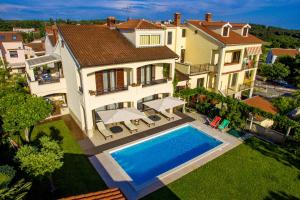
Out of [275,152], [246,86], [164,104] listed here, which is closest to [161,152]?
[164,104]

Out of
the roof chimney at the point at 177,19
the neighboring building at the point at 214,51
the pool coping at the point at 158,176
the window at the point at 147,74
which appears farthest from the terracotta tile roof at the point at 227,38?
the pool coping at the point at 158,176

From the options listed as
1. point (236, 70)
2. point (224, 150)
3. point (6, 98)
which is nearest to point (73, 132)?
point (6, 98)

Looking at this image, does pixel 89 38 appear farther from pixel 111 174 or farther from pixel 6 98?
pixel 111 174

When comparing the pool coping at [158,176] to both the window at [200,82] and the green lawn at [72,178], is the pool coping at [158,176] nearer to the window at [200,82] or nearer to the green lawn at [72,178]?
the green lawn at [72,178]

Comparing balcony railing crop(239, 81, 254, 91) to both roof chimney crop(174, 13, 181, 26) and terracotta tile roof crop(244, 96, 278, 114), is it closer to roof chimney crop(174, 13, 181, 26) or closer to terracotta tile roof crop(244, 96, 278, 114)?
terracotta tile roof crop(244, 96, 278, 114)

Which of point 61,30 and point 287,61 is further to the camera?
point 287,61

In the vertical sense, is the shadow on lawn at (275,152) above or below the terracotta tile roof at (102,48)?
below
